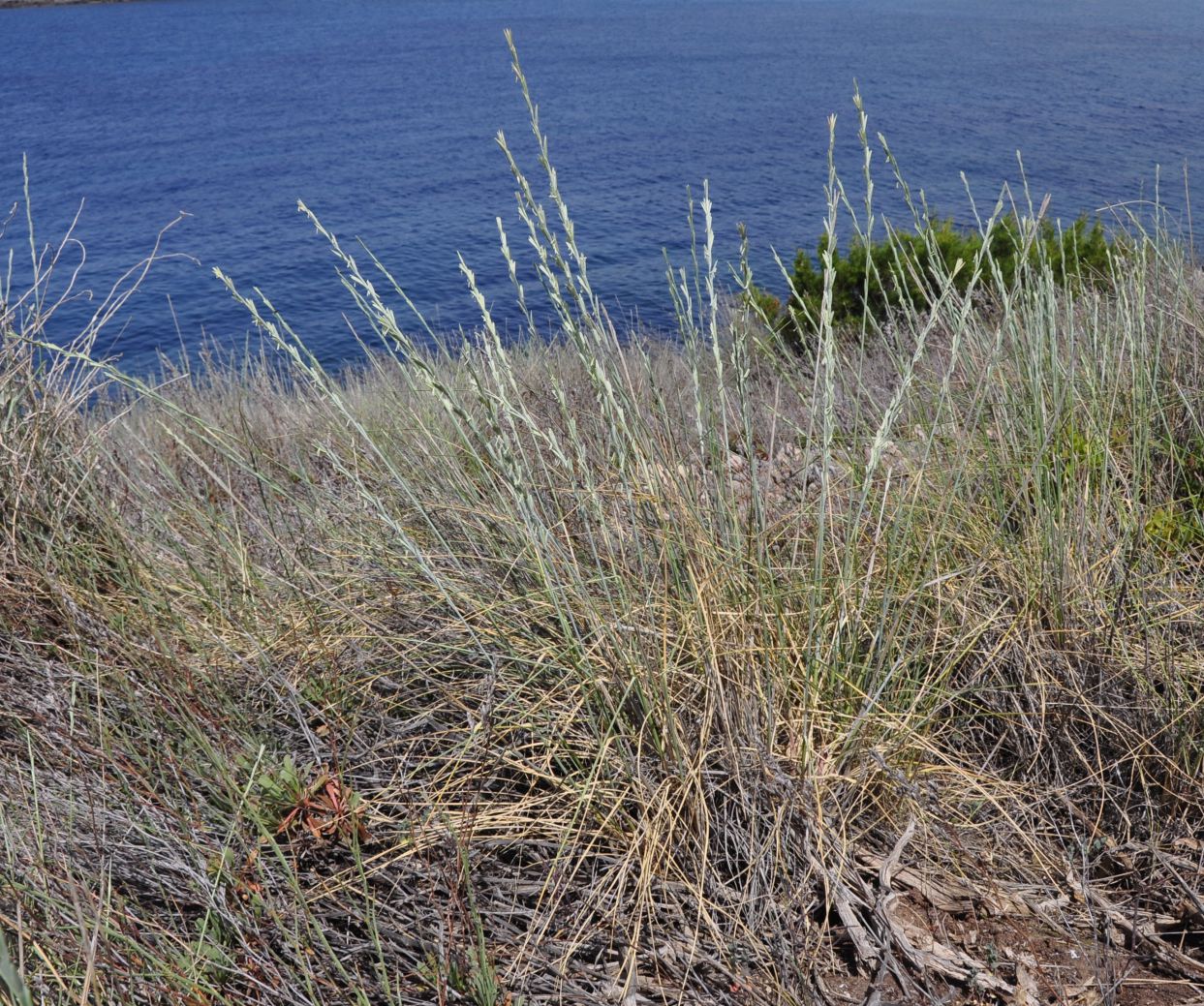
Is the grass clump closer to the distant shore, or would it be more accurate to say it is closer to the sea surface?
the sea surface

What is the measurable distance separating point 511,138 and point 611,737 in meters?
24.7

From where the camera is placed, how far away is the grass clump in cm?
181

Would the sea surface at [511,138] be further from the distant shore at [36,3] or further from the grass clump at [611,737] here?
the distant shore at [36,3]

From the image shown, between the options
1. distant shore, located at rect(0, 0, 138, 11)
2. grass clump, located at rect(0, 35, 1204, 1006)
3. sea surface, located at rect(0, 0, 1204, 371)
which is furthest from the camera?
distant shore, located at rect(0, 0, 138, 11)

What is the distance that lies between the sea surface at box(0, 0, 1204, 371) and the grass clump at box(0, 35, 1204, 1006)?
139 inches

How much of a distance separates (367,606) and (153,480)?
1.83m

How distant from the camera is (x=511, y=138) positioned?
24.5 meters

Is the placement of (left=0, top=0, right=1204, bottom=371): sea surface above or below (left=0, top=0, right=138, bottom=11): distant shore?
below

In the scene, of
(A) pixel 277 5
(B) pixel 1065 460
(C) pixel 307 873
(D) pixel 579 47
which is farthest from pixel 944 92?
(A) pixel 277 5

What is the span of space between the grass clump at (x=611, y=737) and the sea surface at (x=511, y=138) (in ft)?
11.6

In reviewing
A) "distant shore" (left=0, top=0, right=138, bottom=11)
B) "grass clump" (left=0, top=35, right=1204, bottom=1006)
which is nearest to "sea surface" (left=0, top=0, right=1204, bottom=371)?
"grass clump" (left=0, top=35, right=1204, bottom=1006)

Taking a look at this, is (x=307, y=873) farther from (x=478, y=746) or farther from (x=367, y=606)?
(x=367, y=606)

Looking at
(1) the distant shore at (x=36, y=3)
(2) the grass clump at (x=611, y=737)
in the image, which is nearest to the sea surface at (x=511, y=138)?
(2) the grass clump at (x=611, y=737)

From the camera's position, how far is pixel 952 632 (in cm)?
246
